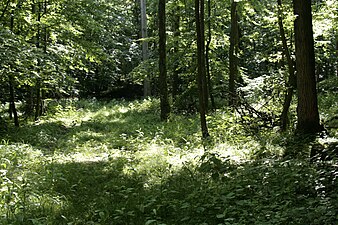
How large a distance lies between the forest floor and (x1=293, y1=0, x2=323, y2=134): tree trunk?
1.69ft

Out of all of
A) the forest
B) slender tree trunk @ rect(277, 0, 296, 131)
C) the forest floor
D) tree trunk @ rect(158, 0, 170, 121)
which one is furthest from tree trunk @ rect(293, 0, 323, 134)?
tree trunk @ rect(158, 0, 170, 121)

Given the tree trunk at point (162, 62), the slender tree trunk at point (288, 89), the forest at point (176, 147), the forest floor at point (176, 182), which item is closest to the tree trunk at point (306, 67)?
the forest at point (176, 147)

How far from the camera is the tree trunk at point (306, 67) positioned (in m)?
7.55

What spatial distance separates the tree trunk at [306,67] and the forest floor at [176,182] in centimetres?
52

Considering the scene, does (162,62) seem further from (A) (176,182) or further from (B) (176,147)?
(A) (176,182)

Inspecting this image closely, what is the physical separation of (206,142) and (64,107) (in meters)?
11.0

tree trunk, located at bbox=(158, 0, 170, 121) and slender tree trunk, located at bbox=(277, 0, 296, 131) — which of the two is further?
tree trunk, located at bbox=(158, 0, 170, 121)

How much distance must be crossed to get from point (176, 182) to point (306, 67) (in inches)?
148

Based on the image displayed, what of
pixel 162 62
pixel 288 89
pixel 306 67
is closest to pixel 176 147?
pixel 288 89

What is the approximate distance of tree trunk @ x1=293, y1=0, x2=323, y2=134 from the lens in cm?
755

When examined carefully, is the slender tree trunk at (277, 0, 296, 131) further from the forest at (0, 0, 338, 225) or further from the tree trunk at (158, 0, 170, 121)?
the tree trunk at (158, 0, 170, 121)

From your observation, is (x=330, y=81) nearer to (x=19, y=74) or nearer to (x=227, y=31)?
(x=19, y=74)

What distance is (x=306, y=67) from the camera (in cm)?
759

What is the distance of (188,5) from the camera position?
16.6 m
